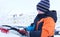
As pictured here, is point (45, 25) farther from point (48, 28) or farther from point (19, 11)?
point (19, 11)

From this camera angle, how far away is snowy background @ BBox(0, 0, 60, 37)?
1.40 meters

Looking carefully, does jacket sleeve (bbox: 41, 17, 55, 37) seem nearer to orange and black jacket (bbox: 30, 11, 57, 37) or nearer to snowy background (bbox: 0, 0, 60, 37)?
orange and black jacket (bbox: 30, 11, 57, 37)

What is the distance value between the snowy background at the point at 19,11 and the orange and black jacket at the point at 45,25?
0.41 metres

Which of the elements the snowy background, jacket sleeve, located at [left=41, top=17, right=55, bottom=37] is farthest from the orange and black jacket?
the snowy background

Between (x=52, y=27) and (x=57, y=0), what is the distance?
23.4 inches

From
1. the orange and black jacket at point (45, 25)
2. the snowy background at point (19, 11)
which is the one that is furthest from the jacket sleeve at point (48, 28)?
the snowy background at point (19, 11)

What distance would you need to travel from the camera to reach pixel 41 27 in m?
0.94

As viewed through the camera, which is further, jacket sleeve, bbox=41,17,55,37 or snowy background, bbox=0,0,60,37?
snowy background, bbox=0,0,60,37

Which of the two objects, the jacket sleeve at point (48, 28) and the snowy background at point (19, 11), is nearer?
the jacket sleeve at point (48, 28)

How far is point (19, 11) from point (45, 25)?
553mm

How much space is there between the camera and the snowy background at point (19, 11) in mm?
1398

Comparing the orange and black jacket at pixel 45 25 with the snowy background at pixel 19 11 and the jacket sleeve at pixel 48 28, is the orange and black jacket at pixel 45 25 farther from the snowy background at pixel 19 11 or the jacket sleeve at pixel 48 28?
the snowy background at pixel 19 11

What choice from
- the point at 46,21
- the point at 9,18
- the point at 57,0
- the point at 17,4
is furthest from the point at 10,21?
the point at 46,21

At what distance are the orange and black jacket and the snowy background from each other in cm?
41
